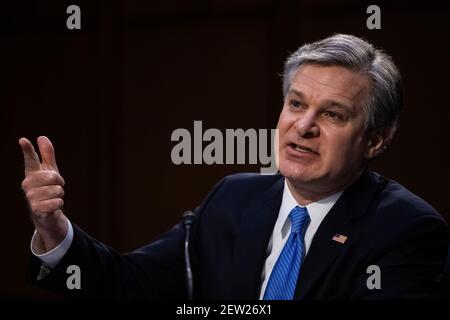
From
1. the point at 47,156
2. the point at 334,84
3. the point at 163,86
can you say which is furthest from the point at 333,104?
the point at 163,86

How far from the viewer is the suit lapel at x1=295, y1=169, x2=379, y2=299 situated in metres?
1.62

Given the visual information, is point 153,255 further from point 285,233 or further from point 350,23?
point 350,23

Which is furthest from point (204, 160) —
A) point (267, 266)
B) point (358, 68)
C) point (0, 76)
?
point (0, 76)

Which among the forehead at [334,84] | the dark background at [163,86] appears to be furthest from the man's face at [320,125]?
the dark background at [163,86]

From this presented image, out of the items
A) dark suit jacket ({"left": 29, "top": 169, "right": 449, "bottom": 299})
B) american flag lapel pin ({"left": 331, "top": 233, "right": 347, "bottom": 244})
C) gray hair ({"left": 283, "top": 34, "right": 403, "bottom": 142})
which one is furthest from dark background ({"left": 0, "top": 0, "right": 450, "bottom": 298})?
american flag lapel pin ({"left": 331, "top": 233, "right": 347, "bottom": 244})

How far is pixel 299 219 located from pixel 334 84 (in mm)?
388

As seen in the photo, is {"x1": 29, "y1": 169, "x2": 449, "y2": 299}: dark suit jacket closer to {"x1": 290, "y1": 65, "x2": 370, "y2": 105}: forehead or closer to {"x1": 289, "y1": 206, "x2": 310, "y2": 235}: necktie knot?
{"x1": 289, "y1": 206, "x2": 310, "y2": 235}: necktie knot

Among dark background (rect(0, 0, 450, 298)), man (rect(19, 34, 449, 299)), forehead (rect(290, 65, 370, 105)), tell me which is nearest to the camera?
man (rect(19, 34, 449, 299))

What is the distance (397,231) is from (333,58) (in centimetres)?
50

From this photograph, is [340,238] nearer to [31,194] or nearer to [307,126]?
[307,126]

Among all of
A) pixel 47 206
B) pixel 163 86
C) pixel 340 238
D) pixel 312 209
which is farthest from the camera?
pixel 163 86

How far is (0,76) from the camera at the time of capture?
2.50 metres

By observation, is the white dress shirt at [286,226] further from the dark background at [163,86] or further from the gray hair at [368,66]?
the dark background at [163,86]

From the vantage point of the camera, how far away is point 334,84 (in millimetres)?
1722
